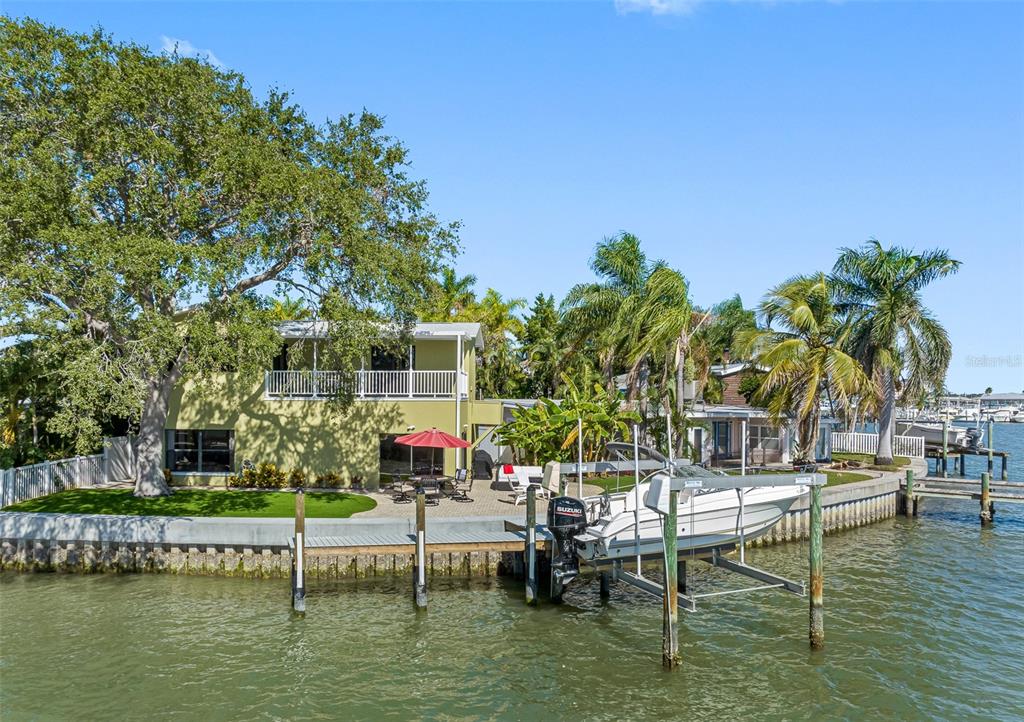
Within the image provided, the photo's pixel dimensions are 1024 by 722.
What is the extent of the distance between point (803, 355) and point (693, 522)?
18801 millimetres

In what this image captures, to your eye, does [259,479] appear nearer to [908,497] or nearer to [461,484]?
[461,484]

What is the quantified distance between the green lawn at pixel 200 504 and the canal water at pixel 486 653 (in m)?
2.59

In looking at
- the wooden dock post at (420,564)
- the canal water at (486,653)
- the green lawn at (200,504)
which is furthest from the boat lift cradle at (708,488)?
the green lawn at (200,504)

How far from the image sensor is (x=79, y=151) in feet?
65.7

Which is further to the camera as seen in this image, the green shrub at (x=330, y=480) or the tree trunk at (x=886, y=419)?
the tree trunk at (x=886, y=419)

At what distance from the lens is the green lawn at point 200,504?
69.1 ft

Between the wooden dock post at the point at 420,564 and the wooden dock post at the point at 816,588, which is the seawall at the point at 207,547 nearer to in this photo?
the wooden dock post at the point at 420,564

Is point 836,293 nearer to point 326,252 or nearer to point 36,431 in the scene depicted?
point 326,252

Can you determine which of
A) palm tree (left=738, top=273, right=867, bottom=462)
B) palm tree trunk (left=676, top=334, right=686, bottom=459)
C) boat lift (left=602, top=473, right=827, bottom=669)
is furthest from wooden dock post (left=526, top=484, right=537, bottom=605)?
palm tree (left=738, top=273, right=867, bottom=462)

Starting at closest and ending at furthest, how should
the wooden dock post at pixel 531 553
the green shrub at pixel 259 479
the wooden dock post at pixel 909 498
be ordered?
the wooden dock post at pixel 531 553 < the green shrub at pixel 259 479 < the wooden dock post at pixel 909 498

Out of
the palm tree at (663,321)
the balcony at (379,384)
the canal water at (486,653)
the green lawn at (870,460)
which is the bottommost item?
the canal water at (486,653)

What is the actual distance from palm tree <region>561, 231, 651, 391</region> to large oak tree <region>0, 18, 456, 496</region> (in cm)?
1112

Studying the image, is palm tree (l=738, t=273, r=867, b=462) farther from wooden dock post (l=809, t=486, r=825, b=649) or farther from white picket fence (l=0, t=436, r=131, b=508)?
white picket fence (l=0, t=436, r=131, b=508)

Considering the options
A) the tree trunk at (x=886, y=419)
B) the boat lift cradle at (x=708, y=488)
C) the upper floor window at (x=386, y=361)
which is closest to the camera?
the boat lift cradle at (x=708, y=488)
